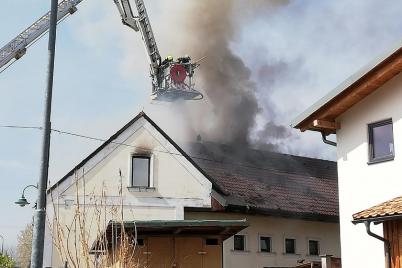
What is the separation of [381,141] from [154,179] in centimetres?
1042

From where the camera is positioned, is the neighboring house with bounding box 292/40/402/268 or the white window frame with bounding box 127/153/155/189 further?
the white window frame with bounding box 127/153/155/189

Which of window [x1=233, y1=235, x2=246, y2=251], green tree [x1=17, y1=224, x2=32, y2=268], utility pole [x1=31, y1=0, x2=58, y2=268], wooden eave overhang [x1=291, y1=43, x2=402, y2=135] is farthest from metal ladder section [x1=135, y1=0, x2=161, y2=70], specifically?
green tree [x1=17, y1=224, x2=32, y2=268]

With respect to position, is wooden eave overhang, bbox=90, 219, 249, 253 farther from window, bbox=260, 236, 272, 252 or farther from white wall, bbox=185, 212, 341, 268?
window, bbox=260, 236, 272, 252

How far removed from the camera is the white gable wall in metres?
22.4

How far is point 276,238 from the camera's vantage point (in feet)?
80.2

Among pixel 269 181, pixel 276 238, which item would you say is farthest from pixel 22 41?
pixel 276 238

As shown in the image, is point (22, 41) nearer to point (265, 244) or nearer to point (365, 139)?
point (265, 244)

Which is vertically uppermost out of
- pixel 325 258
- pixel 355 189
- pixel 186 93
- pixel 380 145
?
pixel 186 93

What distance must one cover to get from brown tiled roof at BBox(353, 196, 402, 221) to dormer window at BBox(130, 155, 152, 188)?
1168 centimetres

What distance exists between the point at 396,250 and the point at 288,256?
12319 mm

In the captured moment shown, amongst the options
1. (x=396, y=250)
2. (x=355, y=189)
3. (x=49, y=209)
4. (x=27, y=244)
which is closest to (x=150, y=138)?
(x=49, y=209)

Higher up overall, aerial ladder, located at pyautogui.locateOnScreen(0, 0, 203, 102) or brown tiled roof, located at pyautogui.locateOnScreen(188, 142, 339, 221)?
aerial ladder, located at pyautogui.locateOnScreen(0, 0, 203, 102)

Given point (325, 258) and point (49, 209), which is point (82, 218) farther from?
point (49, 209)

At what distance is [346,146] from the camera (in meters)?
15.0
